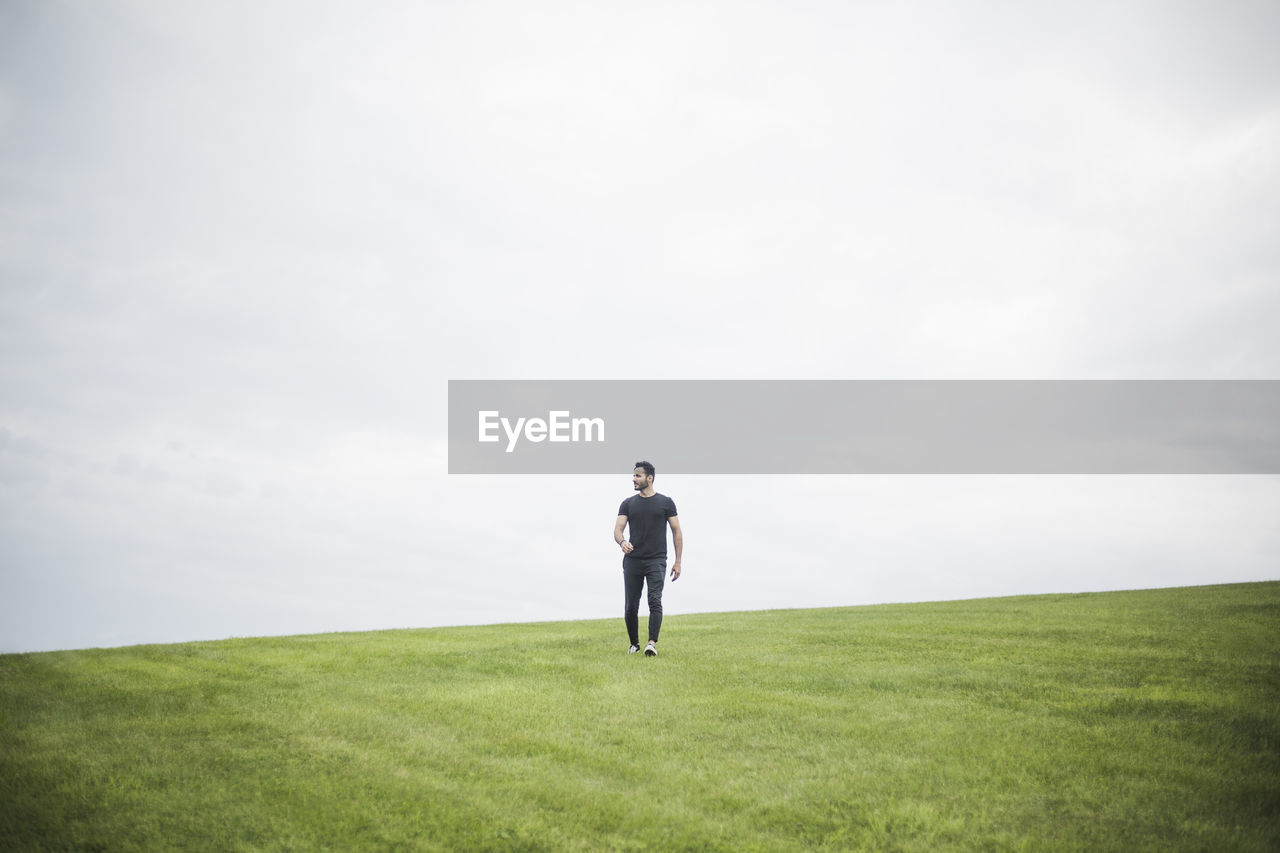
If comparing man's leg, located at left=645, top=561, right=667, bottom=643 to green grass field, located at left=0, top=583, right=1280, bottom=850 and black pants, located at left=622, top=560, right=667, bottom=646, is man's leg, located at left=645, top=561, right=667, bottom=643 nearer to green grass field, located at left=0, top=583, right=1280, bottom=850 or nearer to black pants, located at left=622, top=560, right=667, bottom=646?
black pants, located at left=622, top=560, right=667, bottom=646

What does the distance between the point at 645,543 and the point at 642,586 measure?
98cm

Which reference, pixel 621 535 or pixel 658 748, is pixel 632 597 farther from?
pixel 658 748

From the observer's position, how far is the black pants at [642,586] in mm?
13797

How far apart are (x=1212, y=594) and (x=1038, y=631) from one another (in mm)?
8764

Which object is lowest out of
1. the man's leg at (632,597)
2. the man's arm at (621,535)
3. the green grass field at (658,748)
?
the green grass field at (658,748)

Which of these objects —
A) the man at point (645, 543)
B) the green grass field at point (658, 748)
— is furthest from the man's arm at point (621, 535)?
the green grass field at point (658, 748)

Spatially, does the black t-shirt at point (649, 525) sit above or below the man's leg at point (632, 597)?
above

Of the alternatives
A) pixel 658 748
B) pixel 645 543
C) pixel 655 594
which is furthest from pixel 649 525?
pixel 658 748

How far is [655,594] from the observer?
1382cm

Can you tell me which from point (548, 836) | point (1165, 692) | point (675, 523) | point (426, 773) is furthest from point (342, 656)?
point (1165, 692)

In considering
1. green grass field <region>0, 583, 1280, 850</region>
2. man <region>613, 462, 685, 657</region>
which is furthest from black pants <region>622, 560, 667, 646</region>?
green grass field <region>0, 583, 1280, 850</region>

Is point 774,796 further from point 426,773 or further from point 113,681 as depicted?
point 113,681

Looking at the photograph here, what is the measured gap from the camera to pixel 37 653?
1525 centimetres

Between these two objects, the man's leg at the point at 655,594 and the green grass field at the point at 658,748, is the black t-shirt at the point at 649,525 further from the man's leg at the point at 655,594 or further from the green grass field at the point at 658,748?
the green grass field at the point at 658,748
